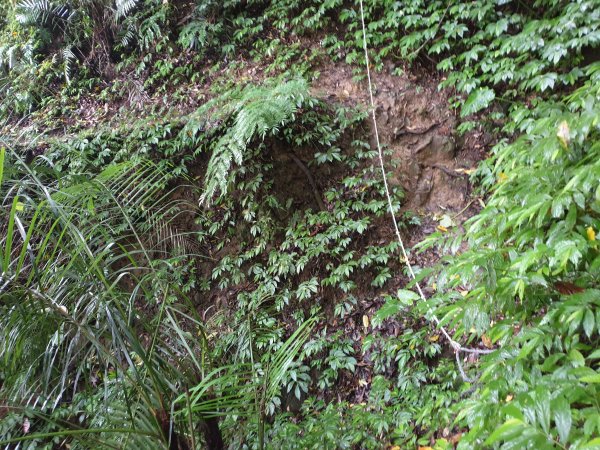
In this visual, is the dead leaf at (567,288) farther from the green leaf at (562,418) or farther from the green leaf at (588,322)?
the green leaf at (562,418)

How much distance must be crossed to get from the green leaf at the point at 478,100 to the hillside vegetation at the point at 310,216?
0.07ft

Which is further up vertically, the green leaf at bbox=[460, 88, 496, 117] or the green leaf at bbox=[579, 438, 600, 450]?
the green leaf at bbox=[460, 88, 496, 117]

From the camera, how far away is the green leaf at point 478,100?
381cm

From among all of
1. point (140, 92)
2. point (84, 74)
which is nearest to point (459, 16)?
point (140, 92)

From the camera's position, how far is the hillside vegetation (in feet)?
5.64

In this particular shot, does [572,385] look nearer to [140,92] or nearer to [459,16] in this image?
[459,16]

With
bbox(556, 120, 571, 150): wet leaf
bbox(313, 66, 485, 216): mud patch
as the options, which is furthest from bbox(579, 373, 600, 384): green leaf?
bbox(313, 66, 485, 216): mud patch

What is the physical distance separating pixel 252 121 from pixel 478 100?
1.95 metres

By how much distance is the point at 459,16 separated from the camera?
4.03 metres

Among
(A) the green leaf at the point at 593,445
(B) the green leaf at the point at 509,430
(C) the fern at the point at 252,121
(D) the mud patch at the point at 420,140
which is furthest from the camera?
(D) the mud patch at the point at 420,140

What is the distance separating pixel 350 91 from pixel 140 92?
2491 mm

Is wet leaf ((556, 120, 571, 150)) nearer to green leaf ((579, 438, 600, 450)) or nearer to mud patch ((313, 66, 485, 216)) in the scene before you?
green leaf ((579, 438, 600, 450))

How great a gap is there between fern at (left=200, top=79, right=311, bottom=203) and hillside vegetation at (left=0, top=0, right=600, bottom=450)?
0.09ft

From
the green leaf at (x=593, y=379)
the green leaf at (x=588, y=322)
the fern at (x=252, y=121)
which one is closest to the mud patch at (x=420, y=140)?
the fern at (x=252, y=121)
